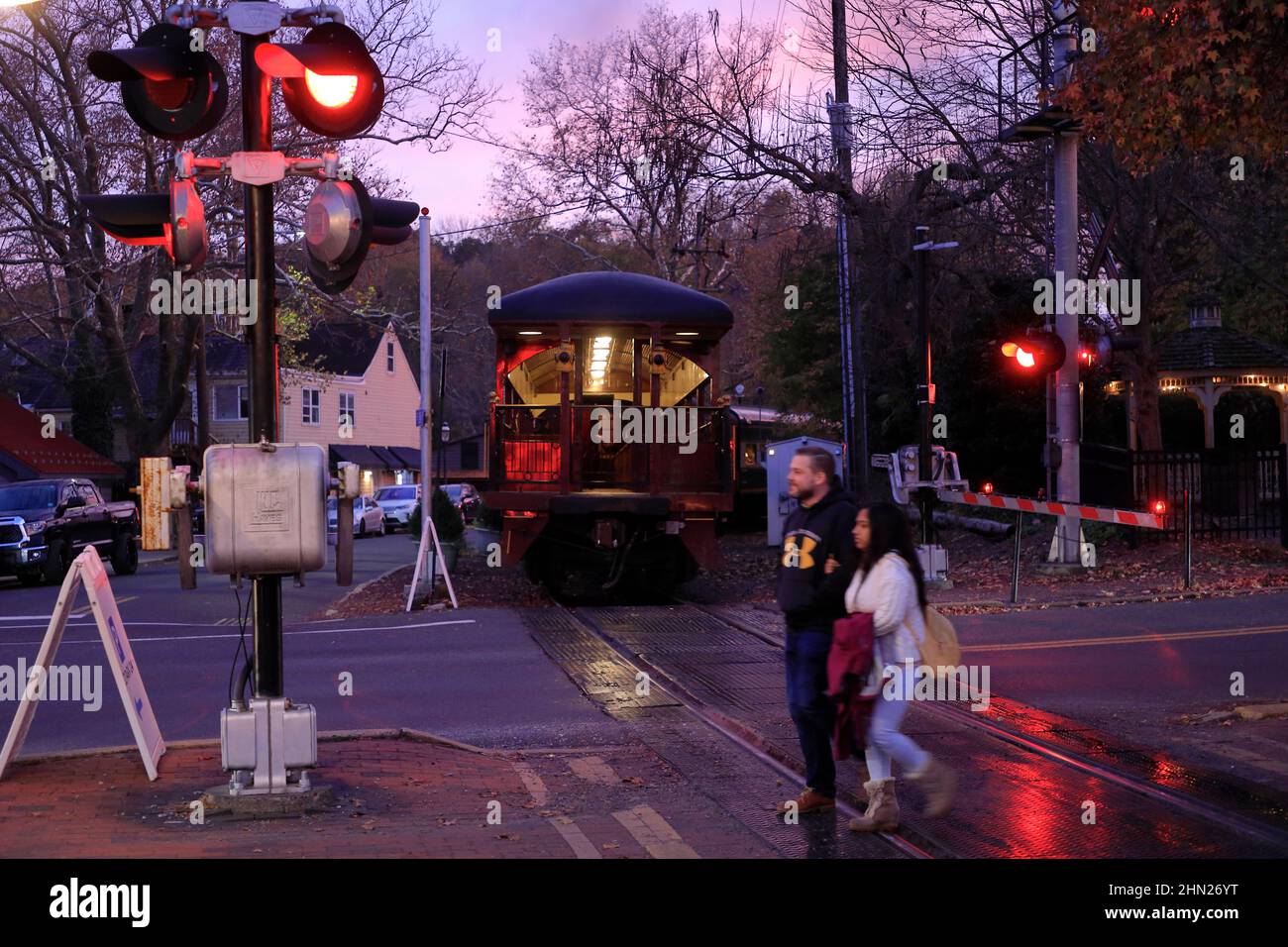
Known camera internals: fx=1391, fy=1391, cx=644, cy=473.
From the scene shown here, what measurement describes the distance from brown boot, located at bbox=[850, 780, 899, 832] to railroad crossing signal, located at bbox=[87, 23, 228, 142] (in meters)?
4.88

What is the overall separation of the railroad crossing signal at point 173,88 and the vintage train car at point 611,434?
9.70 meters

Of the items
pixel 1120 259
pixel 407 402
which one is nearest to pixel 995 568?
pixel 1120 259

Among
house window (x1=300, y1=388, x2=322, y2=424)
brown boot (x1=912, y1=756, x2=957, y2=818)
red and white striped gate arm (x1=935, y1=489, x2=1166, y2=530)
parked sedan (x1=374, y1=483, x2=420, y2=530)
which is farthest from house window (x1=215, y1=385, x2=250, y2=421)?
brown boot (x1=912, y1=756, x2=957, y2=818)

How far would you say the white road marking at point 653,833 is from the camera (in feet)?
21.2

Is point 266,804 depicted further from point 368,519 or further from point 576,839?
point 368,519

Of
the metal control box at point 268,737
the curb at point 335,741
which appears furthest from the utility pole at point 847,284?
the metal control box at point 268,737

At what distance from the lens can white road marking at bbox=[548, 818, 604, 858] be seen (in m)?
6.41

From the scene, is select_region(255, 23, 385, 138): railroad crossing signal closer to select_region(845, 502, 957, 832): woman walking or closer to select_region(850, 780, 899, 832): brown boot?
select_region(845, 502, 957, 832): woman walking

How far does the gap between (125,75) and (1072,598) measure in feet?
40.9

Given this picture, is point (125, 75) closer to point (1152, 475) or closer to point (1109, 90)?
point (1109, 90)

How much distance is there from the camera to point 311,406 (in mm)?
55250

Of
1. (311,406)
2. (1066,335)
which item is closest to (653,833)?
(1066,335)

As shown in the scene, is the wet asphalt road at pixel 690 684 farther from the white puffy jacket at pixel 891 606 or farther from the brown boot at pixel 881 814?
the white puffy jacket at pixel 891 606

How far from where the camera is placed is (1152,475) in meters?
20.9
